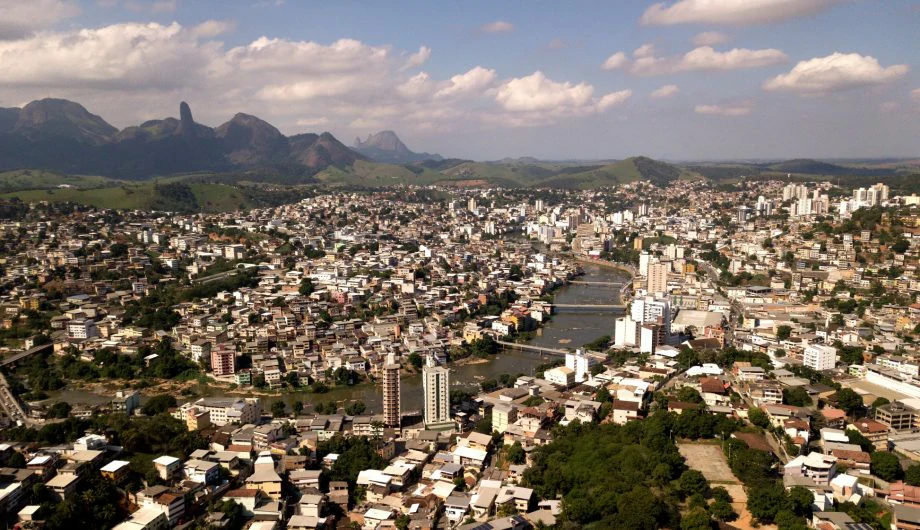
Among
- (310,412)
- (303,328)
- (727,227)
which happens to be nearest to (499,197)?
(727,227)

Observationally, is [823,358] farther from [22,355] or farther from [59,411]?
[22,355]

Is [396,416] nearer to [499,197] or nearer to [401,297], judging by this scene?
[401,297]

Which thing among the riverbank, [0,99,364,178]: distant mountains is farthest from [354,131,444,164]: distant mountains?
the riverbank

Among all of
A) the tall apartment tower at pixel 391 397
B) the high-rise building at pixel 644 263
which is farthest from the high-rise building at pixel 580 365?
the high-rise building at pixel 644 263

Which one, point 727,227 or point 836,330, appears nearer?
point 836,330

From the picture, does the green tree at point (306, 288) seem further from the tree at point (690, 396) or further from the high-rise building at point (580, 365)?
A: the tree at point (690, 396)

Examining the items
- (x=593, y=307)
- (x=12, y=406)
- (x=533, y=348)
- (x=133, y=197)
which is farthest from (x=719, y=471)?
(x=133, y=197)
